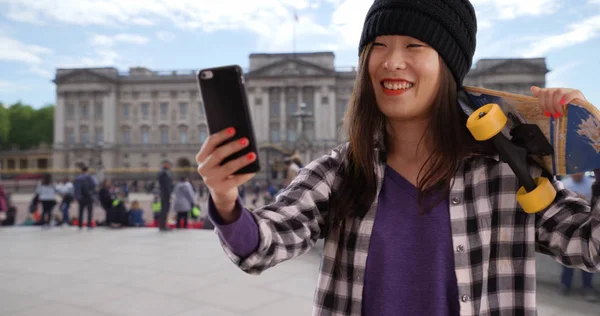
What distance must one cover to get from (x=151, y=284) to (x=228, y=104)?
16.1 feet

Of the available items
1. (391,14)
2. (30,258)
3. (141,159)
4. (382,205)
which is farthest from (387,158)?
(141,159)

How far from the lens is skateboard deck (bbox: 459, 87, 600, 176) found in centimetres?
127

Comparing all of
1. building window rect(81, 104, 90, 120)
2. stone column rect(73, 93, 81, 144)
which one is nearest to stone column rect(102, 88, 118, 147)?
building window rect(81, 104, 90, 120)

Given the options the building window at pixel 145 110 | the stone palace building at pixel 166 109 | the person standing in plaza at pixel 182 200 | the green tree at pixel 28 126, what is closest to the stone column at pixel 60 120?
the stone palace building at pixel 166 109

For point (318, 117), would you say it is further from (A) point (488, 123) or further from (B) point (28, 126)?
Result: (A) point (488, 123)

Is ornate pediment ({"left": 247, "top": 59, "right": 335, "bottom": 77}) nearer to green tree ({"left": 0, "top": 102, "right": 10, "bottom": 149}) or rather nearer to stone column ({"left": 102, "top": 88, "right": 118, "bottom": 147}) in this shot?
stone column ({"left": 102, "top": 88, "right": 118, "bottom": 147})

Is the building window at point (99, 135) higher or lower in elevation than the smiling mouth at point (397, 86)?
higher

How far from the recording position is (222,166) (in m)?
A: 1.08

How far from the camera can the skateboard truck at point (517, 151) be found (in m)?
1.28

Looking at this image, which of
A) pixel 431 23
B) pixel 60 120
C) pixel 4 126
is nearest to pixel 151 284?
pixel 431 23

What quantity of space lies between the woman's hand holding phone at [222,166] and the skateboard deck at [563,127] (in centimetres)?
77

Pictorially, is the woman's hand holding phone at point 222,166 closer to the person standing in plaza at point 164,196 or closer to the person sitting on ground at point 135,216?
the person standing in plaza at point 164,196

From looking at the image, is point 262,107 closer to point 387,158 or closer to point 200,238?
point 200,238

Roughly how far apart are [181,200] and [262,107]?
147 ft
